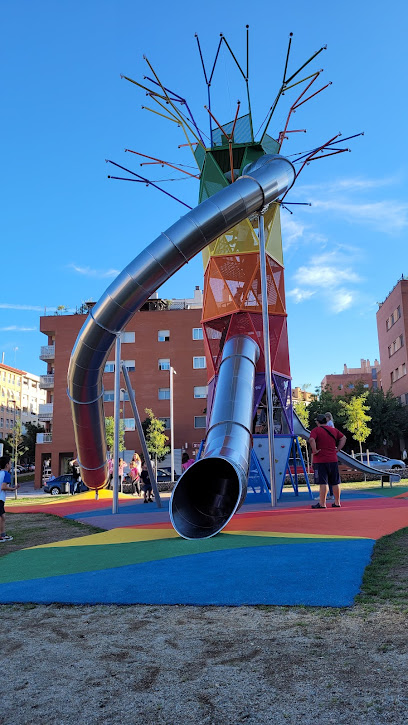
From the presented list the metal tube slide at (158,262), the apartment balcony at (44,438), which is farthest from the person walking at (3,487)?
the apartment balcony at (44,438)

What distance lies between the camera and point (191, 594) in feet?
16.5

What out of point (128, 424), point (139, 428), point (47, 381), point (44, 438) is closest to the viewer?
point (139, 428)

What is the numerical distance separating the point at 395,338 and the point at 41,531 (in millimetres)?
52363

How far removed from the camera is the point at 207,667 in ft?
10.9

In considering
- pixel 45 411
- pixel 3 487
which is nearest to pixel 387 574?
pixel 3 487

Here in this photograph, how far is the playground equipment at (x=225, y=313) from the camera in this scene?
998 centimetres

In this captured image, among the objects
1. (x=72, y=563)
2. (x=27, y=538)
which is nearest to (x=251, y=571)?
(x=72, y=563)

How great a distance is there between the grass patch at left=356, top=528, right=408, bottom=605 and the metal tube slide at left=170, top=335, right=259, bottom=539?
7.20 ft

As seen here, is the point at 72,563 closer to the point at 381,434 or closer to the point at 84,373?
the point at 84,373

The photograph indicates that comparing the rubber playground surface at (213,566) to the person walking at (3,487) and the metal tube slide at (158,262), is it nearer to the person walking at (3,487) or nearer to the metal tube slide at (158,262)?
the person walking at (3,487)

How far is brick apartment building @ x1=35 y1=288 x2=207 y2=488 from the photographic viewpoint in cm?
5441

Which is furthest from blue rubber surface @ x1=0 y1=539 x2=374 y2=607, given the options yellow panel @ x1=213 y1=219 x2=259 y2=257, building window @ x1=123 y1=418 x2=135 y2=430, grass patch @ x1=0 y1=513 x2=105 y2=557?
building window @ x1=123 y1=418 x2=135 y2=430

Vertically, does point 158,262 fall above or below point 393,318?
below

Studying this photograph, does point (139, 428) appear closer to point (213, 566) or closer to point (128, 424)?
point (213, 566)
